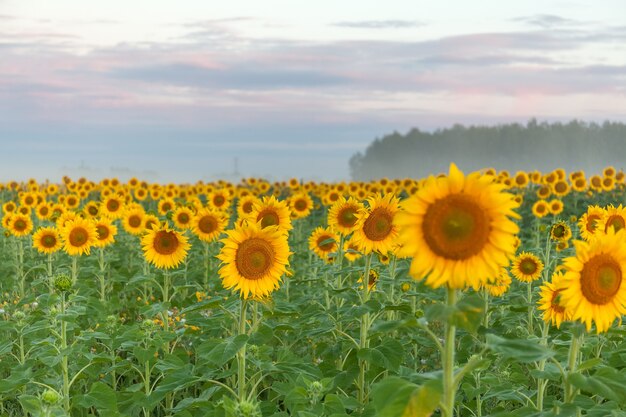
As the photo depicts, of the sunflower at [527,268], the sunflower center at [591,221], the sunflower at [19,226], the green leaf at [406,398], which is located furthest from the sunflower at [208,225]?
the green leaf at [406,398]

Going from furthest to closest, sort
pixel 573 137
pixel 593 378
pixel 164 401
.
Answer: pixel 573 137 → pixel 164 401 → pixel 593 378

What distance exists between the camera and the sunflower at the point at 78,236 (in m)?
9.79

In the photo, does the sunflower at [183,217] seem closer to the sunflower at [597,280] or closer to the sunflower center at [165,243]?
the sunflower center at [165,243]

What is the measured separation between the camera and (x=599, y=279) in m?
3.90

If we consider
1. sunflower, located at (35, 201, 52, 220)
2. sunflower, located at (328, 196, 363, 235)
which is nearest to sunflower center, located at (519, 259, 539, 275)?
sunflower, located at (328, 196, 363, 235)

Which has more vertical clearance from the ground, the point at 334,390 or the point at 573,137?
the point at 573,137

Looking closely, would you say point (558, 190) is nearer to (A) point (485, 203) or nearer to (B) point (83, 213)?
(B) point (83, 213)

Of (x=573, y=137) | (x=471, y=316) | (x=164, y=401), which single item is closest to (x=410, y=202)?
(x=471, y=316)

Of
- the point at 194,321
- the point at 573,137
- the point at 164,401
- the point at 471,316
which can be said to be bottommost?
the point at 164,401

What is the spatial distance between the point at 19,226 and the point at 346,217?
6322 mm

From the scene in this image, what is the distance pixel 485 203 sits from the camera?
330 cm

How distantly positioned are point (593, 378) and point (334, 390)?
113 inches

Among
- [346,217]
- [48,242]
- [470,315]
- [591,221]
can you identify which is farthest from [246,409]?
[48,242]

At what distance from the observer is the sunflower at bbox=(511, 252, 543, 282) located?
8.01m
